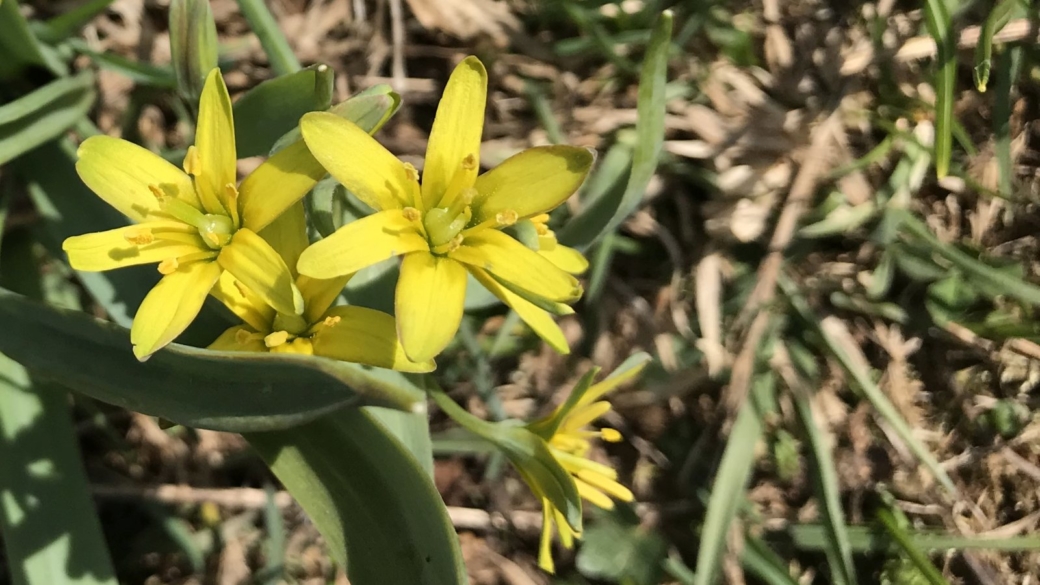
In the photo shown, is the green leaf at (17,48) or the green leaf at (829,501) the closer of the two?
the green leaf at (17,48)

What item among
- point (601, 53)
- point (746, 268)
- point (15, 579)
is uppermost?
point (601, 53)

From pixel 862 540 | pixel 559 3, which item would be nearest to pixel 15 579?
pixel 559 3

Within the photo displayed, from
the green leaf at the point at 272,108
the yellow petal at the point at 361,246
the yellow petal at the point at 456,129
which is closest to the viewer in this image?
the yellow petal at the point at 361,246

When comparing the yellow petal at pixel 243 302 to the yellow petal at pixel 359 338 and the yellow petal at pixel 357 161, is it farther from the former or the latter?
the yellow petal at pixel 357 161

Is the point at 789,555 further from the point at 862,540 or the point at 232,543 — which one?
the point at 232,543

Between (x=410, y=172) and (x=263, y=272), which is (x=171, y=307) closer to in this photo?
(x=263, y=272)

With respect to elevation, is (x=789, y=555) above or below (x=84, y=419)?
below

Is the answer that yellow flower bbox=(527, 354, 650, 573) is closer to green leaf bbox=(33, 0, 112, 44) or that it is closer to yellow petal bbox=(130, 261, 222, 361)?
yellow petal bbox=(130, 261, 222, 361)

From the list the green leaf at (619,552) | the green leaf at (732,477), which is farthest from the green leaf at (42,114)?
the green leaf at (732,477)
